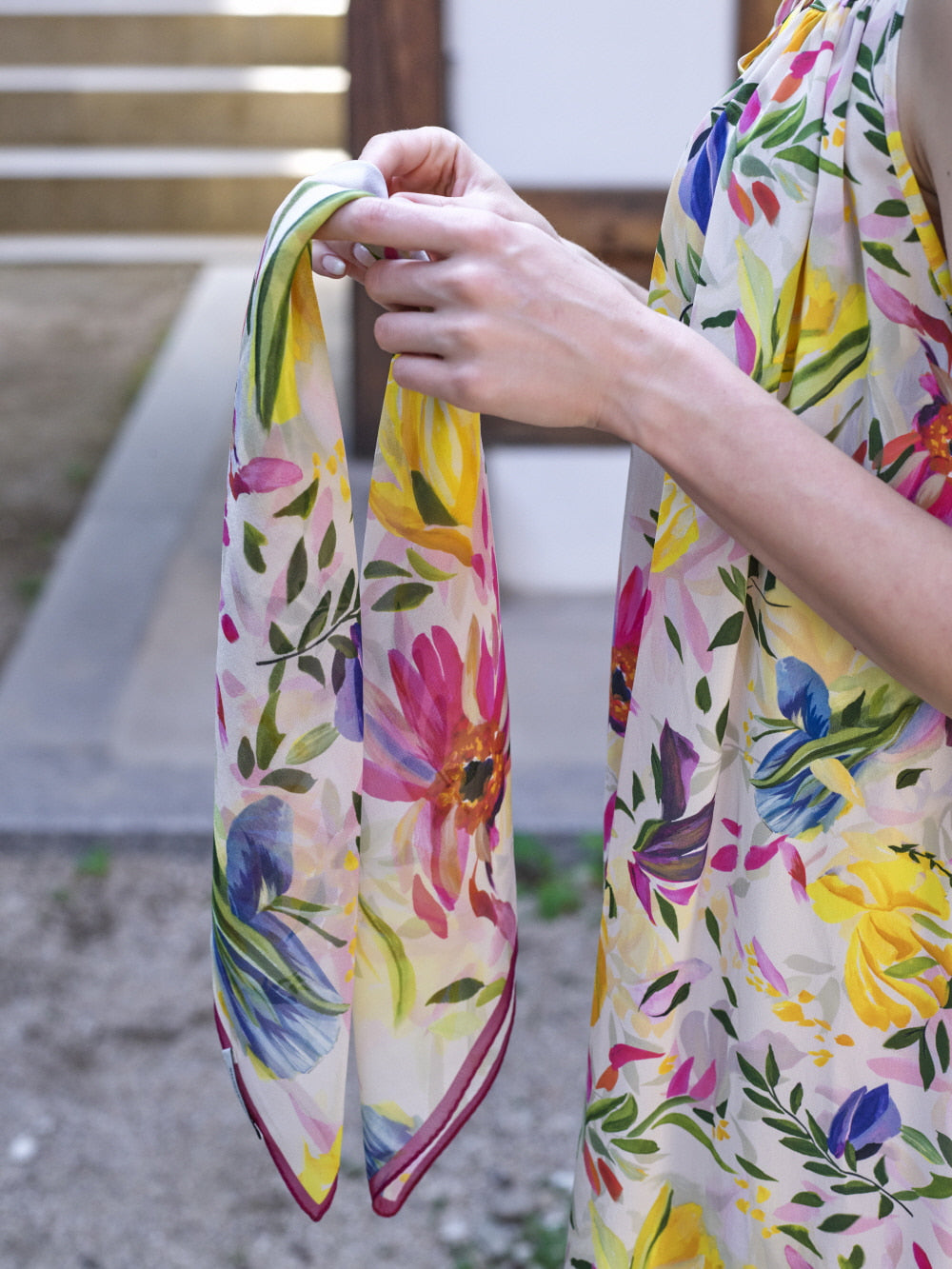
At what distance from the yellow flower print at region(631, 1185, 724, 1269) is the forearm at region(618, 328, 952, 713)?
45cm

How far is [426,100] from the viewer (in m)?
3.24

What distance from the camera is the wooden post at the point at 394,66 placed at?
125 inches

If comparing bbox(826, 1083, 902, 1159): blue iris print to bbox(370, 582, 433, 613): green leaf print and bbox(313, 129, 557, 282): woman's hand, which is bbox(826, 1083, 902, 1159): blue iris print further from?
bbox(313, 129, 557, 282): woman's hand

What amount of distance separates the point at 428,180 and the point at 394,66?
2.52 m

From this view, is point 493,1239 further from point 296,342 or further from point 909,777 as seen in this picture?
point 296,342

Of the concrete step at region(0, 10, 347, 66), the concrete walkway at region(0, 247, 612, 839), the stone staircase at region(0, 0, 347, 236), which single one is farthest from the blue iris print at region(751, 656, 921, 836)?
the concrete step at region(0, 10, 347, 66)

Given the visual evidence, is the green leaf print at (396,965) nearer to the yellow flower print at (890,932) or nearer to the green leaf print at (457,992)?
the green leaf print at (457,992)

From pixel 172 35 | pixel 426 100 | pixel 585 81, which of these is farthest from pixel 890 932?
pixel 172 35

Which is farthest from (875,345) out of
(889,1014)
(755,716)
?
(889,1014)

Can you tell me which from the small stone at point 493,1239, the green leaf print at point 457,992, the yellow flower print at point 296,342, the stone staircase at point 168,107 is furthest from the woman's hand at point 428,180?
the stone staircase at point 168,107

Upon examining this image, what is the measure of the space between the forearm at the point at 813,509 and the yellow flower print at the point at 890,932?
5.3 inches

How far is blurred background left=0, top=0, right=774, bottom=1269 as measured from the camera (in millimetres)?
1997

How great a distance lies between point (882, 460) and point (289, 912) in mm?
481

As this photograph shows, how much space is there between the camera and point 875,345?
73 cm
